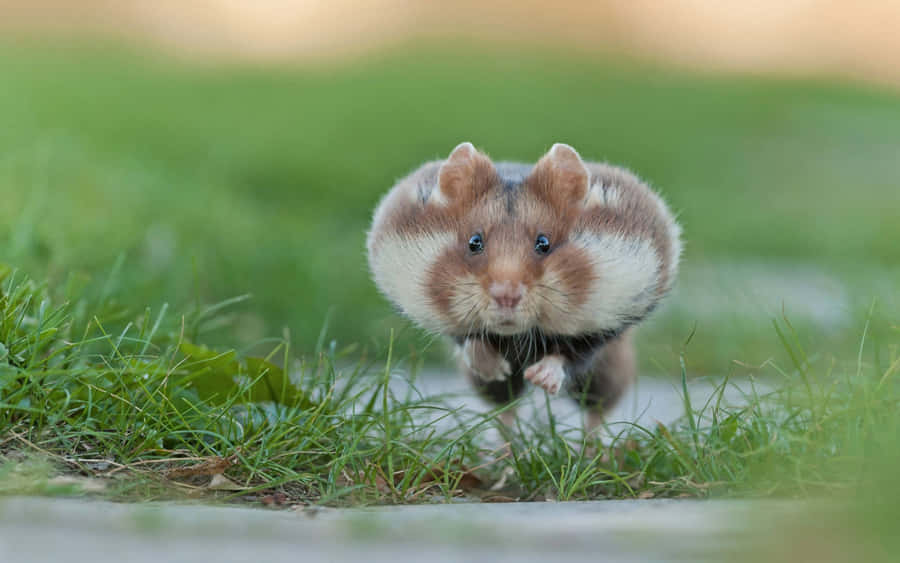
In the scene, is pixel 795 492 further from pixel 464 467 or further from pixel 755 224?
pixel 755 224

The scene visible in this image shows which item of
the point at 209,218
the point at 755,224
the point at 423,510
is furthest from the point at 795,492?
the point at 755,224

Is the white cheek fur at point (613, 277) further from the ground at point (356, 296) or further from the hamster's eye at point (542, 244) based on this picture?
the ground at point (356, 296)

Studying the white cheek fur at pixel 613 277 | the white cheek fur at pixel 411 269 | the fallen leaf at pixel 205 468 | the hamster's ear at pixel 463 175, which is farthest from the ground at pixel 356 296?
the hamster's ear at pixel 463 175

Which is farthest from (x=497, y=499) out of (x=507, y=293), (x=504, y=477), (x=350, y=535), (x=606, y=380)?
(x=350, y=535)

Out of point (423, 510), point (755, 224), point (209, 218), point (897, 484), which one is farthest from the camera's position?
point (755, 224)

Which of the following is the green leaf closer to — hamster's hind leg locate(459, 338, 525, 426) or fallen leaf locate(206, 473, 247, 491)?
fallen leaf locate(206, 473, 247, 491)

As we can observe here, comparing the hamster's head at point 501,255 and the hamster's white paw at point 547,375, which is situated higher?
the hamster's head at point 501,255
